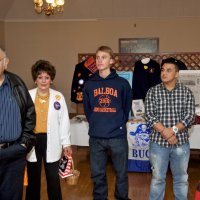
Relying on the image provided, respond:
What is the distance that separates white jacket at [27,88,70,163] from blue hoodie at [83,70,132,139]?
0.94 ft

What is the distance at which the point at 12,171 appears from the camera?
2.04 m

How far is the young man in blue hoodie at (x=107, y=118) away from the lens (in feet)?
8.45

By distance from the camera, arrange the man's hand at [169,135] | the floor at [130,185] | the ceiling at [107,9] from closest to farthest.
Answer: the man's hand at [169,135]
the floor at [130,185]
the ceiling at [107,9]

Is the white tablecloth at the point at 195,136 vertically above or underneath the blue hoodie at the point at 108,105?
underneath

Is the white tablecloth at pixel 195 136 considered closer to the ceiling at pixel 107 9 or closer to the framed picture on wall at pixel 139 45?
the framed picture on wall at pixel 139 45

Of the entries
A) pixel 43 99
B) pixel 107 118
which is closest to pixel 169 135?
pixel 107 118

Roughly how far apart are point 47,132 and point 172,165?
3.28ft

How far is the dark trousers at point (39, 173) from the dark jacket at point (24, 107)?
248mm

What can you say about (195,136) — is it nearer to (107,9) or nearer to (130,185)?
(130,185)

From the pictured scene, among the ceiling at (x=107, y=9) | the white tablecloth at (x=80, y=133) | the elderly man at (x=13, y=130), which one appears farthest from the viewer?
the ceiling at (x=107, y=9)

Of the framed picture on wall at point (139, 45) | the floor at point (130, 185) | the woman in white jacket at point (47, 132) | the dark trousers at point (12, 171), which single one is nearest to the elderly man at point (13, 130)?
the dark trousers at point (12, 171)

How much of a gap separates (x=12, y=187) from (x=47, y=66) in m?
0.91

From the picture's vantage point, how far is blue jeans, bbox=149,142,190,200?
2377 mm

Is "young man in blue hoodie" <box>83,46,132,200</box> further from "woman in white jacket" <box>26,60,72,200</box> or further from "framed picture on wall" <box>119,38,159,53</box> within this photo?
"framed picture on wall" <box>119,38,159,53</box>
